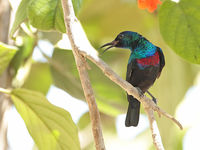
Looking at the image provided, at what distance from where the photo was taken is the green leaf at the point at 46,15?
5.93 feet

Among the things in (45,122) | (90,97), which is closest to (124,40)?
(45,122)

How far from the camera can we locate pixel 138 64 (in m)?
2.63

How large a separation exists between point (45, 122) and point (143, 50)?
0.89m

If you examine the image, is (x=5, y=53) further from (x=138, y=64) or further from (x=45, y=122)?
(x=138, y=64)

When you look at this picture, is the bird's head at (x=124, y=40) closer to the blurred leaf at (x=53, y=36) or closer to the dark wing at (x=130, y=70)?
the dark wing at (x=130, y=70)

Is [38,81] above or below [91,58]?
below

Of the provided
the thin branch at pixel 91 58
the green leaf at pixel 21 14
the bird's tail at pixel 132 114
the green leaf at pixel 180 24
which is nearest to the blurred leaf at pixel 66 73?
the bird's tail at pixel 132 114

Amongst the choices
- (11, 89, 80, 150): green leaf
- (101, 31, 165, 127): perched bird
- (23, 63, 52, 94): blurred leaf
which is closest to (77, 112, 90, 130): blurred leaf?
(23, 63, 52, 94): blurred leaf

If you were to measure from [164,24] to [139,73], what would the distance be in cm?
63

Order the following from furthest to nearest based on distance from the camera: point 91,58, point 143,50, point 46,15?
point 143,50 < point 46,15 < point 91,58

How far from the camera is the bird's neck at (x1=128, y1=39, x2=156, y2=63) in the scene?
2.55 m

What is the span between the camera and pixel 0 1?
2320 mm

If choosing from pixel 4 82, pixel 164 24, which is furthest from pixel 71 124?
pixel 164 24

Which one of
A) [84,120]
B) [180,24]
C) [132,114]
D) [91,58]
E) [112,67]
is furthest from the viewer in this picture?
[84,120]
